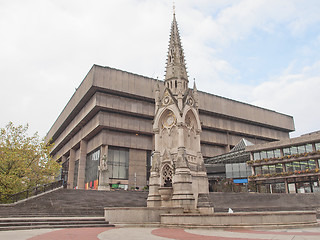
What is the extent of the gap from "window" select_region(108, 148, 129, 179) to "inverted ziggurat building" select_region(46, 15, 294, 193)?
0.76 ft

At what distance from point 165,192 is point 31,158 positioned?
1778cm

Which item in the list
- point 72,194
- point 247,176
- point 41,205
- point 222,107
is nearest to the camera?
point 41,205

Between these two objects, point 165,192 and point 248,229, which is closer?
point 248,229

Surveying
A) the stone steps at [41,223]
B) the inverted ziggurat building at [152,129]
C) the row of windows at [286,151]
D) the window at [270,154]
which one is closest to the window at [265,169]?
Result: the row of windows at [286,151]

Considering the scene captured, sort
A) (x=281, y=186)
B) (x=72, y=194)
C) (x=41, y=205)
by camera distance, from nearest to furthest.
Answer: (x=41, y=205) < (x=72, y=194) < (x=281, y=186)

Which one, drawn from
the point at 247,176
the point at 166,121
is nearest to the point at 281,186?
the point at 247,176

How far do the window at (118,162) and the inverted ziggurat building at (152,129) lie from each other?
231 millimetres

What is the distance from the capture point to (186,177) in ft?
70.2

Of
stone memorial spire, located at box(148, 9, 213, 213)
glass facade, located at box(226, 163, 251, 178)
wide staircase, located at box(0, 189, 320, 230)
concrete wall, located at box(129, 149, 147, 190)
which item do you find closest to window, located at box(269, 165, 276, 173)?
glass facade, located at box(226, 163, 251, 178)

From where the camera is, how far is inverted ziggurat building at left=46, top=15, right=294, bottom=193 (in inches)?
915

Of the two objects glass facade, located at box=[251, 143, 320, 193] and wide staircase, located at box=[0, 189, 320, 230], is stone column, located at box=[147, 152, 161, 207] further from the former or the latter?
glass facade, located at box=[251, 143, 320, 193]

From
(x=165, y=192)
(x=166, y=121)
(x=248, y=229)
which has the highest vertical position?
(x=166, y=121)

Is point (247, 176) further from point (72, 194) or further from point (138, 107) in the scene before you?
point (72, 194)

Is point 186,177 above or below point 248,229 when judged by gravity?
above
